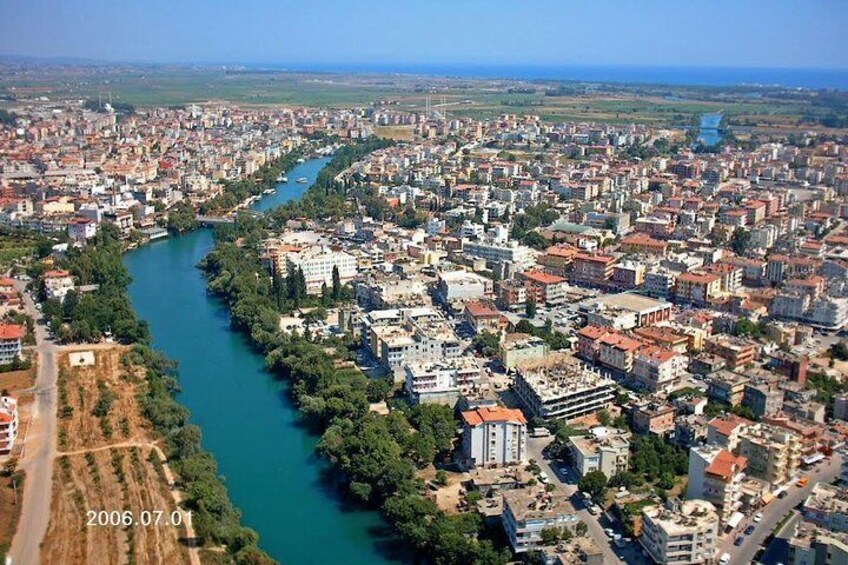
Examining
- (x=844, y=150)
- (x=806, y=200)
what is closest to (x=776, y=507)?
(x=806, y=200)

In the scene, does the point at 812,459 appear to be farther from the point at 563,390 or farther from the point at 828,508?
the point at 563,390

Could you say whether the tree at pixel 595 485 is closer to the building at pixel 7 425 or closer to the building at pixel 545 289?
the building at pixel 7 425

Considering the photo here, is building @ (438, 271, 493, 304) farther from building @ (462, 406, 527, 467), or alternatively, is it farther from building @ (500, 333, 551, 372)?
building @ (462, 406, 527, 467)

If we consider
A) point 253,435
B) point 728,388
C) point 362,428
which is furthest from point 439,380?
point 728,388

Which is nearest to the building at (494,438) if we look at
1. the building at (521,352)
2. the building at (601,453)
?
the building at (601,453)

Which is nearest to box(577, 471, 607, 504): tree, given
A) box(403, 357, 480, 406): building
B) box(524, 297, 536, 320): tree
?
box(403, 357, 480, 406): building

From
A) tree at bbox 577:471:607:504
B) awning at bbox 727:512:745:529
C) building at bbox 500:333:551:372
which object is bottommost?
awning at bbox 727:512:745:529
